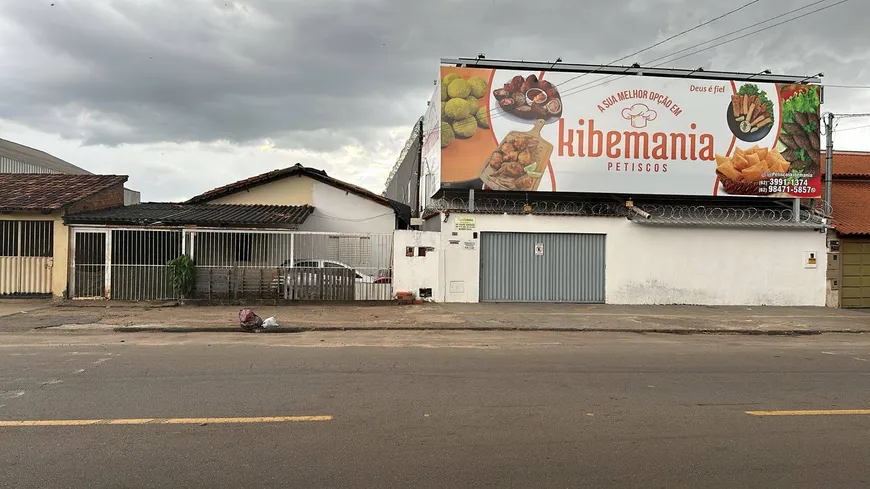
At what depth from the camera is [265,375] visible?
707 cm

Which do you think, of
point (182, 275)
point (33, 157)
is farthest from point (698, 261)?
point (33, 157)

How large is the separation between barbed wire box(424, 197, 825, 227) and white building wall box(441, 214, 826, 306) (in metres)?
0.47

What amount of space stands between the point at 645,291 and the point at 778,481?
515 inches

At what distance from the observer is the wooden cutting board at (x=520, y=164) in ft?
55.4

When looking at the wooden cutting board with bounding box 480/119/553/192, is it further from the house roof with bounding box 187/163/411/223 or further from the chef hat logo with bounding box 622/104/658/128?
the house roof with bounding box 187/163/411/223

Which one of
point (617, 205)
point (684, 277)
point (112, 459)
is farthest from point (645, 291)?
point (112, 459)

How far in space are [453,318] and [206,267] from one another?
6855 mm

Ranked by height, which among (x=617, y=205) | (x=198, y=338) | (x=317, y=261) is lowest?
(x=198, y=338)

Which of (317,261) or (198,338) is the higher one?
(317,261)

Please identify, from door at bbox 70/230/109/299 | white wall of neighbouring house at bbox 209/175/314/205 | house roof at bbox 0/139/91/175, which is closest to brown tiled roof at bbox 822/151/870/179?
white wall of neighbouring house at bbox 209/175/314/205

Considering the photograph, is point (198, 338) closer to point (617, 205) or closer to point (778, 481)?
point (778, 481)

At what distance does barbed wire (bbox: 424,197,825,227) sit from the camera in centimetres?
1703

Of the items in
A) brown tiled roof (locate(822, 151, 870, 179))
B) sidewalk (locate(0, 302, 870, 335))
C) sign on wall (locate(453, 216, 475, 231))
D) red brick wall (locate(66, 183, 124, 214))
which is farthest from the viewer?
brown tiled roof (locate(822, 151, 870, 179))

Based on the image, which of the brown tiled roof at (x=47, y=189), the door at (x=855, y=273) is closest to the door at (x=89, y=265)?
the brown tiled roof at (x=47, y=189)
